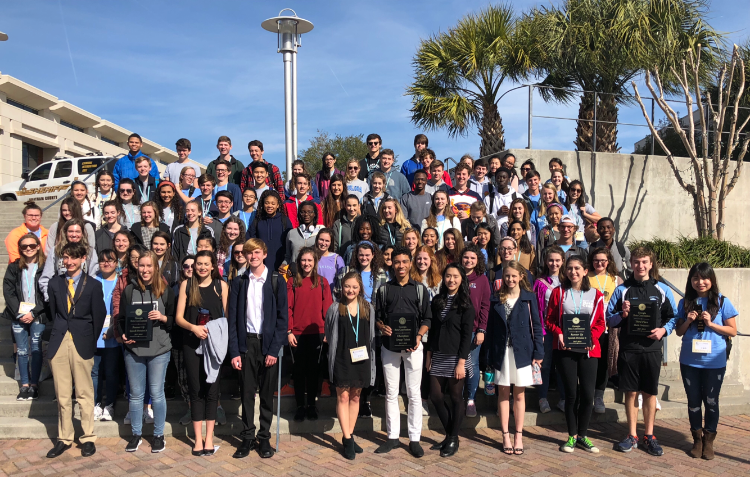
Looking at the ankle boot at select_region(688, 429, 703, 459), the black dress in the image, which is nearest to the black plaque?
the black dress

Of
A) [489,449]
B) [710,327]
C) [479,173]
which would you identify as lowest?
[489,449]

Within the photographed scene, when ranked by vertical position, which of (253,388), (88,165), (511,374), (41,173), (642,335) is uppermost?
(88,165)

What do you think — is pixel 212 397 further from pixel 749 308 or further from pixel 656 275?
pixel 749 308

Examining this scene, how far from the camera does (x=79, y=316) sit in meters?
5.43

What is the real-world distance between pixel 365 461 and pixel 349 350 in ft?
3.41

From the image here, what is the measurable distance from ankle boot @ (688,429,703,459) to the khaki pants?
19.2 ft

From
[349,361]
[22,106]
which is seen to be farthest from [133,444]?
[22,106]

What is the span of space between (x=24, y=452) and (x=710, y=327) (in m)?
6.76

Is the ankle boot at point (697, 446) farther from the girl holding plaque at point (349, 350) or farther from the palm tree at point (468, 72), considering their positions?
the palm tree at point (468, 72)

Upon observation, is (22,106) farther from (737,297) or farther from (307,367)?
(737,297)

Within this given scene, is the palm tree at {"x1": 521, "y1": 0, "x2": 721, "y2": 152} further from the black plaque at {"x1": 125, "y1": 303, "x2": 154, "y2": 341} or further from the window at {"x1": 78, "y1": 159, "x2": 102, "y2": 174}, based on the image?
the window at {"x1": 78, "y1": 159, "x2": 102, "y2": 174}

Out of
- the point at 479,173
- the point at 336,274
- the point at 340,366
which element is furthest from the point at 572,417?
the point at 479,173

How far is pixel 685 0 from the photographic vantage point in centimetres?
1295

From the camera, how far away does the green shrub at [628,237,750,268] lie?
10.1m
